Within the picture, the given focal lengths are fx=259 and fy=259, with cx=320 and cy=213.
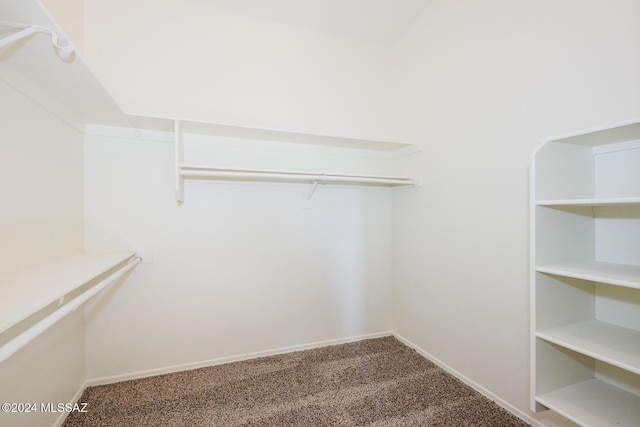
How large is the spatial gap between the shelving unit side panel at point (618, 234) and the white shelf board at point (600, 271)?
0.04 meters

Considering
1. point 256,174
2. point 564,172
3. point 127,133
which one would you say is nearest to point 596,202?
point 564,172

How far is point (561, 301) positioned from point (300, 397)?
1.50 metres

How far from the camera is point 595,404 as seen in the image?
108 cm

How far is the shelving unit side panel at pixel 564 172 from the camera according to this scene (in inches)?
44.6

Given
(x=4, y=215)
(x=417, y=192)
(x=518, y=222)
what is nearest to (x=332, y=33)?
(x=417, y=192)

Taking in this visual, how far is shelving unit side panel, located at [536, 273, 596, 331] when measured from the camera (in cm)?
116

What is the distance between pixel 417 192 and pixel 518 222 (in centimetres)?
82

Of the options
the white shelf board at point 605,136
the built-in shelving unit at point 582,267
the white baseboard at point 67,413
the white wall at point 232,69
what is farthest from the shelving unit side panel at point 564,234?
the white baseboard at point 67,413

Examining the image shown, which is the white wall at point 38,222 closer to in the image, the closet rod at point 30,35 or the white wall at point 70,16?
the closet rod at point 30,35

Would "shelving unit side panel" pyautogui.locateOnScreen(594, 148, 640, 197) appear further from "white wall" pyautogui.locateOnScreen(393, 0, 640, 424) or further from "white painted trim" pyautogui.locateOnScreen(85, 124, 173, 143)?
"white painted trim" pyautogui.locateOnScreen(85, 124, 173, 143)

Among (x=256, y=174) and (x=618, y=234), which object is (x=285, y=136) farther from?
(x=618, y=234)

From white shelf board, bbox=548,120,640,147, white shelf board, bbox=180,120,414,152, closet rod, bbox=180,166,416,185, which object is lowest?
closet rod, bbox=180,166,416,185

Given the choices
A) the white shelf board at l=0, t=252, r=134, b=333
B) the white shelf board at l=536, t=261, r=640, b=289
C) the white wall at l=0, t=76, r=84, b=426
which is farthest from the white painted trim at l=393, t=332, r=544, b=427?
the white wall at l=0, t=76, r=84, b=426

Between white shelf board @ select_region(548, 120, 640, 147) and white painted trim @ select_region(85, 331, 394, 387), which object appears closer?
Answer: white shelf board @ select_region(548, 120, 640, 147)
